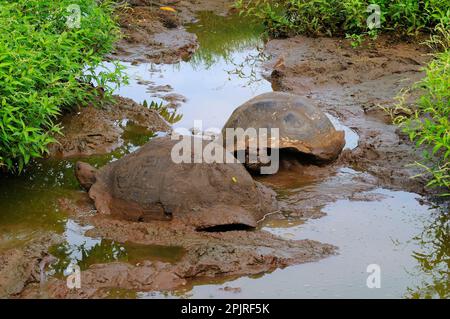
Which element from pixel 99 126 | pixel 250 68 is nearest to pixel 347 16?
pixel 250 68

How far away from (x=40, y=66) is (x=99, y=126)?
4.18 ft

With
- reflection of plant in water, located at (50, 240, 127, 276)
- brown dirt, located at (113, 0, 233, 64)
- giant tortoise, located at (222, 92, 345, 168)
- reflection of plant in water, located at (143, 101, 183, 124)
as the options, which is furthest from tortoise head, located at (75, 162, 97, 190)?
brown dirt, located at (113, 0, 233, 64)

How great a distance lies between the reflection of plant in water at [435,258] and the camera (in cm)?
486

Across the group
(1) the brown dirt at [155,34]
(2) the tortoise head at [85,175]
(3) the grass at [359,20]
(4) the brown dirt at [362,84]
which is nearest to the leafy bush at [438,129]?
(4) the brown dirt at [362,84]

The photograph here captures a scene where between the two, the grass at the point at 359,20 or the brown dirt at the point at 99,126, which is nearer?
the brown dirt at the point at 99,126

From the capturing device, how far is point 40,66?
20.6ft

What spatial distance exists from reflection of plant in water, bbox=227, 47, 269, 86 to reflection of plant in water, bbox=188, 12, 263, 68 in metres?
0.31

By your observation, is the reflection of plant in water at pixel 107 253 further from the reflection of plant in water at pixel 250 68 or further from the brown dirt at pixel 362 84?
the reflection of plant in water at pixel 250 68

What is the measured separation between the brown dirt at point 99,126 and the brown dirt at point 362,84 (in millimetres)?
1811

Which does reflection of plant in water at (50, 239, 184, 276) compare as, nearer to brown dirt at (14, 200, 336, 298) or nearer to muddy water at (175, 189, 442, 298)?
brown dirt at (14, 200, 336, 298)

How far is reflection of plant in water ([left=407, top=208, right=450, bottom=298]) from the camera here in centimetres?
486

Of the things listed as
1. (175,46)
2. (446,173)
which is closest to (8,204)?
(446,173)

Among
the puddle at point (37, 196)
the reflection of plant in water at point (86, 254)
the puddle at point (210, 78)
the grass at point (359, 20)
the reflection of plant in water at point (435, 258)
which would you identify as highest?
the grass at point (359, 20)

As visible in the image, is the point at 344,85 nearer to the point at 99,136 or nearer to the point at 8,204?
the point at 99,136
